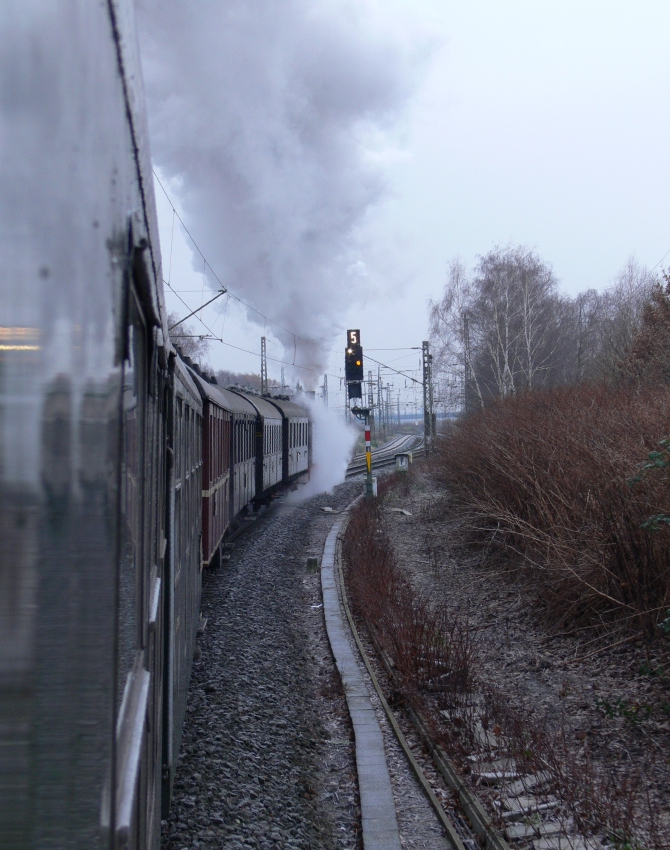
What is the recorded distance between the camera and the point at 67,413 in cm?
80

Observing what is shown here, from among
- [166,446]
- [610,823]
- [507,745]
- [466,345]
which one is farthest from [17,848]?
[466,345]

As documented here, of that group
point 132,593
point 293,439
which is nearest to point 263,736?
point 132,593

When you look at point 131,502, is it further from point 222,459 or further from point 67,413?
point 222,459

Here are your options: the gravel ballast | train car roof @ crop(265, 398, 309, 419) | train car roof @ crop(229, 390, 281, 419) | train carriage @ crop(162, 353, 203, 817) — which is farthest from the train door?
train car roof @ crop(265, 398, 309, 419)

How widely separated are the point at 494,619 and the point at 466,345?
78.3ft

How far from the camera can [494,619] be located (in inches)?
353

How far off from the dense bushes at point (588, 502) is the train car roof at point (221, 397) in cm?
377

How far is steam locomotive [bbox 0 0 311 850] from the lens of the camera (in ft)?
2.14

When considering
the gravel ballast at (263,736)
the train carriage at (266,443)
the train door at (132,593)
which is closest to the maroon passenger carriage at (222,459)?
the train carriage at (266,443)

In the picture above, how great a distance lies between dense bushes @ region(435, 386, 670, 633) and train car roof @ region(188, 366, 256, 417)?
3772 millimetres

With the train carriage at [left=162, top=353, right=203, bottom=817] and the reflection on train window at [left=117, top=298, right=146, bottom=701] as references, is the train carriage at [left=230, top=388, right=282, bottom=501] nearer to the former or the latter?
the train carriage at [left=162, top=353, right=203, bottom=817]

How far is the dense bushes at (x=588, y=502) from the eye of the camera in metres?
7.30

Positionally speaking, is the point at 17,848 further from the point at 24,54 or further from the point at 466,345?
the point at 466,345

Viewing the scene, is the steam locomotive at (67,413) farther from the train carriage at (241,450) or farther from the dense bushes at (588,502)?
the train carriage at (241,450)
